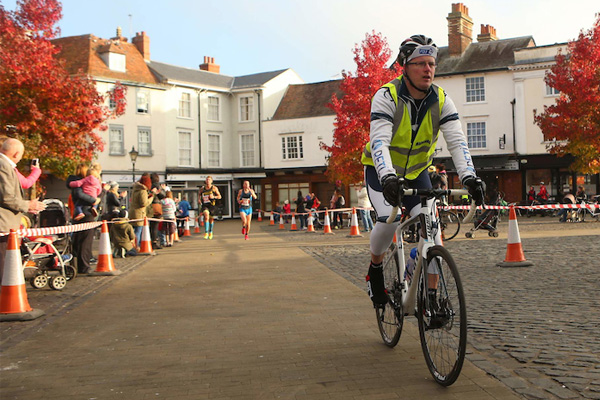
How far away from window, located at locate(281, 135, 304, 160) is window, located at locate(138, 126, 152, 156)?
9.96 meters

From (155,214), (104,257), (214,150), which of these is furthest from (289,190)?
(104,257)

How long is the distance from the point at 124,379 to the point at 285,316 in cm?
241

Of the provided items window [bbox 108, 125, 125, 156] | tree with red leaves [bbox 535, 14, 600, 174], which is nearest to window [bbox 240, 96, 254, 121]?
window [bbox 108, 125, 125, 156]

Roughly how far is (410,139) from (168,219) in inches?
600

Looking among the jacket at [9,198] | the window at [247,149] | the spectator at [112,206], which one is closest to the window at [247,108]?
the window at [247,149]

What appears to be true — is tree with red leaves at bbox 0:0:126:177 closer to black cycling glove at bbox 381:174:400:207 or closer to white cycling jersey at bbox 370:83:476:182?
white cycling jersey at bbox 370:83:476:182

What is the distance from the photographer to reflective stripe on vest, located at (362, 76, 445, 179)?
4520mm

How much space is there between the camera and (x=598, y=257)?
37.1ft

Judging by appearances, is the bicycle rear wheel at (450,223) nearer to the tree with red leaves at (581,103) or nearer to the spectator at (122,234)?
the spectator at (122,234)

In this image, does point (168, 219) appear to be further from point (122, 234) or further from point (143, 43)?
point (143, 43)

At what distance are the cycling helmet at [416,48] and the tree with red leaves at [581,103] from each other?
95.8ft

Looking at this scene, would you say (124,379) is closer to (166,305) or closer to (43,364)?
(43,364)

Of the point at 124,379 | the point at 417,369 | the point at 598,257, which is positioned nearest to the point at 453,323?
the point at 417,369

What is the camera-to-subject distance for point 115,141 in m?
43.3
